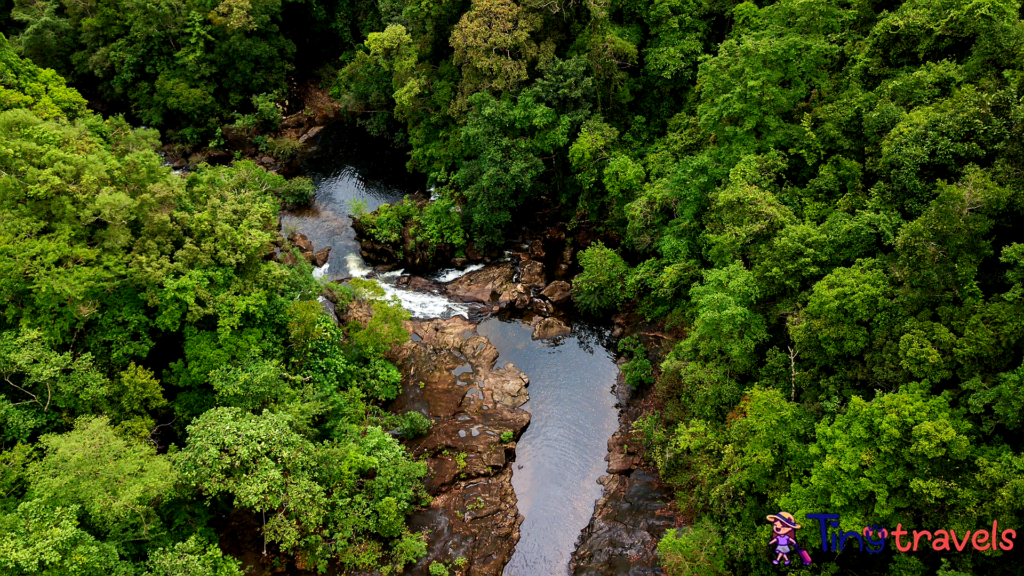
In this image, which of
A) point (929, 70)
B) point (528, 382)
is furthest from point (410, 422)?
point (929, 70)

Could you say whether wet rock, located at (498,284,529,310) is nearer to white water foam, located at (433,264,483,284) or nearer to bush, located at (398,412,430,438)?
white water foam, located at (433,264,483,284)

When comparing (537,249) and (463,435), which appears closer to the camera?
(463,435)

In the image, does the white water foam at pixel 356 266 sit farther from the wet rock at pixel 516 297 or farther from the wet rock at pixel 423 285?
the wet rock at pixel 516 297

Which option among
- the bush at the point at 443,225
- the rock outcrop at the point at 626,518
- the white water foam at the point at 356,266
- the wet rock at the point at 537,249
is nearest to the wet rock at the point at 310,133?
the white water foam at the point at 356,266

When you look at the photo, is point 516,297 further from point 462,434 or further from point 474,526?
point 474,526

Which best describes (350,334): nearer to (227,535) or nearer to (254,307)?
(254,307)

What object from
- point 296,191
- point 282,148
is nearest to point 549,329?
point 296,191

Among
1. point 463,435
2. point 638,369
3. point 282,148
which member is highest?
point 282,148
